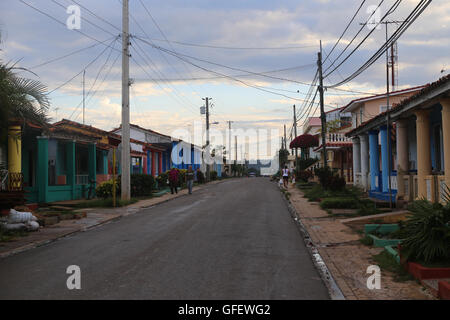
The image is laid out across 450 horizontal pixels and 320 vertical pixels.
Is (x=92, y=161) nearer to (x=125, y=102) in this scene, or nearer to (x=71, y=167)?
(x=71, y=167)

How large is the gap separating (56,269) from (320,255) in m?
5.07

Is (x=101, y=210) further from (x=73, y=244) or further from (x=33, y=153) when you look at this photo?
(x=73, y=244)

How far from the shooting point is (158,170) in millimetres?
43938

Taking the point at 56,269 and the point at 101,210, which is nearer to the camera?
the point at 56,269

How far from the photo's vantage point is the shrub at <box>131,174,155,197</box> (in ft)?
88.5

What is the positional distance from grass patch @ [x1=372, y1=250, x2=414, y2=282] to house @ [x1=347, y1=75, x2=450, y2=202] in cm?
224

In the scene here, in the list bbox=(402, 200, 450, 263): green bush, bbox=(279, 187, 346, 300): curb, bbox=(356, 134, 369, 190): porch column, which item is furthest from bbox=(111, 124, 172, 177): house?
bbox=(402, 200, 450, 263): green bush

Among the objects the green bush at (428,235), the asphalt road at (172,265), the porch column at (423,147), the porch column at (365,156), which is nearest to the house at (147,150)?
the porch column at (365,156)

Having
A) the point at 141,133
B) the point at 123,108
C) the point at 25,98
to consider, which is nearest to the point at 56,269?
the point at 25,98

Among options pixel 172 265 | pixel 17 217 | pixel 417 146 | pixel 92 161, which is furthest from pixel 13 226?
pixel 92 161

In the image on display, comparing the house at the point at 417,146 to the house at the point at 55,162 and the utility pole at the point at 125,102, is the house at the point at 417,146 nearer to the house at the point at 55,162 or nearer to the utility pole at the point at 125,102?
the utility pole at the point at 125,102

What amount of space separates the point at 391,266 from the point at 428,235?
3.13ft

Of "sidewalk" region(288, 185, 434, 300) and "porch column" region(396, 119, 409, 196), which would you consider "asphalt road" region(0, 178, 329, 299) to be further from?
"porch column" region(396, 119, 409, 196)

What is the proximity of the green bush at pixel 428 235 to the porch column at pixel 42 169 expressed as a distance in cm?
1710
